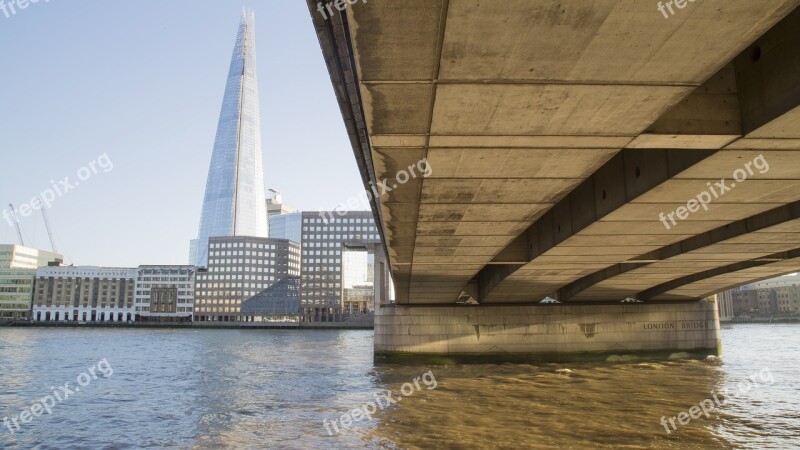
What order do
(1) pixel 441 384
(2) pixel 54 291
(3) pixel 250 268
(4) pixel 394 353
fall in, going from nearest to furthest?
(1) pixel 441 384 → (4) pixel 394 353 → (2) pixel 54 291 → (3) pixel 250 268

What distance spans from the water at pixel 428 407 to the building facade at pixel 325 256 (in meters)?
151

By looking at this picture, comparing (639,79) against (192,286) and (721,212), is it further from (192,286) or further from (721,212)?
(192,286)

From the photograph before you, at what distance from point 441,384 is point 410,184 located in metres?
16.2

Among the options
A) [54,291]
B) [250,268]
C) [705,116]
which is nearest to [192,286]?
[250,268]

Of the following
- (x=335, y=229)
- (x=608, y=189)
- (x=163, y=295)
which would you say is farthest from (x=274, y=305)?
(x=608, y=189)

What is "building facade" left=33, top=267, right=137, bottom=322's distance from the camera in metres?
180

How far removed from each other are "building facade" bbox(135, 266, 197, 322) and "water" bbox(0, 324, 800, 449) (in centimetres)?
15723

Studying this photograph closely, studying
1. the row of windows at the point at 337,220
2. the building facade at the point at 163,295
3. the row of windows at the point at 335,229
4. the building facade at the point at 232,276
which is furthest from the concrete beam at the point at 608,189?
the building facade at the point at 163,295

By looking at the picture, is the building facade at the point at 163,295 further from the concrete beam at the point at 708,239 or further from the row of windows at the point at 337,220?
the concrete beam at the point at 708,239

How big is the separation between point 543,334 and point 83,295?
186123 millimetres

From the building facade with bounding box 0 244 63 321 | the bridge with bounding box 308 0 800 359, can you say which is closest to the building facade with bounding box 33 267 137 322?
the building facade with bounding box 0 244 63 321

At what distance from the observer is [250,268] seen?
636ft

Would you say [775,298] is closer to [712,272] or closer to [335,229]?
[335,229]

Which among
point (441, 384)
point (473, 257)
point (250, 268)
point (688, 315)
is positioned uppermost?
point (250, 268)
